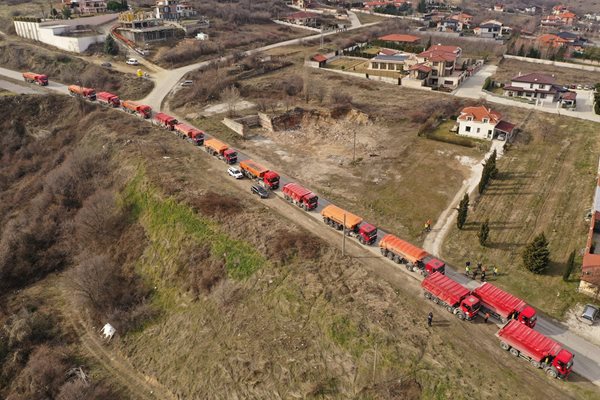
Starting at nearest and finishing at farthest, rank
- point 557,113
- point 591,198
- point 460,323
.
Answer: point 460,323 < point 591,198 < point 557,113

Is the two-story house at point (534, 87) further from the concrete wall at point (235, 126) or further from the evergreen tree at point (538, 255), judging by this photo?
the evergreen tree at point (538, 255)

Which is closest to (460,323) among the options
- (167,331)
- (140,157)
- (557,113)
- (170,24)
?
(167,331)

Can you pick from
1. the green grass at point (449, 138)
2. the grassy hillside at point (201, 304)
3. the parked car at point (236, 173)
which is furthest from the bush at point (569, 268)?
the parked car at point (236, 173)

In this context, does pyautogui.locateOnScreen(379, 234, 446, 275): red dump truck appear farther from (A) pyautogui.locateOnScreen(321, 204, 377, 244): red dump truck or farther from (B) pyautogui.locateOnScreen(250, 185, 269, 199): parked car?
(B) pyautogui.locateOnScreen(250, 185, 269, 199): parked car

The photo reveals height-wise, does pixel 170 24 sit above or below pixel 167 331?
above

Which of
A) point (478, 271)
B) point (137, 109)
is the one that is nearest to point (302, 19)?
point (137, 109)

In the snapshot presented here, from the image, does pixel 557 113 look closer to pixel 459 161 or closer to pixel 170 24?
pixel 459 161
